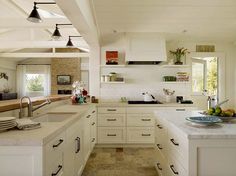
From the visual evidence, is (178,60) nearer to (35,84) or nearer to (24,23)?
(24,23)

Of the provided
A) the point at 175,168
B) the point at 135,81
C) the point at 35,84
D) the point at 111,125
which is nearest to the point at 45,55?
the point at 35,84

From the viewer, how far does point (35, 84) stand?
10.2 m

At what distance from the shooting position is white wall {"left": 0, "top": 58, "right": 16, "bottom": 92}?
921 cm

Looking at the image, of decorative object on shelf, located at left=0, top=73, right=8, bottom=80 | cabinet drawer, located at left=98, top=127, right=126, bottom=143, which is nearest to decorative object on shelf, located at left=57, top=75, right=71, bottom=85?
decorative object on shelf, located at left=0, top=73, right=8, bottom=80

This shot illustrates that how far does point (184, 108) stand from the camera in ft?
13.3

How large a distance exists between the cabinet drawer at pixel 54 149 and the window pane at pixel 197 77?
3.96m

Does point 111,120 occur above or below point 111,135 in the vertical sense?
above

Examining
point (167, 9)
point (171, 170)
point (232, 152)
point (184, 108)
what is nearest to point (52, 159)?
point (171, 170)

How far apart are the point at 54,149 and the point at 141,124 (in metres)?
2.78

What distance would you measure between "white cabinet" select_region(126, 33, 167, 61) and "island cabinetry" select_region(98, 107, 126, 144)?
1126mm

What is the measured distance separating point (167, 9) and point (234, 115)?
1.83m

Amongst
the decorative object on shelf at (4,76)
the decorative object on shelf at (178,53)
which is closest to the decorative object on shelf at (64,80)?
the decorative object on shelf at (4,76)

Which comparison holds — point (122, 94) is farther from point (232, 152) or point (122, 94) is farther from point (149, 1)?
point (232, 152)

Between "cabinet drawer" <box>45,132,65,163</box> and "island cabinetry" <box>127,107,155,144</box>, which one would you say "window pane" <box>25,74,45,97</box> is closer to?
"island cabinetry" <box>127,107,155,144</box>
